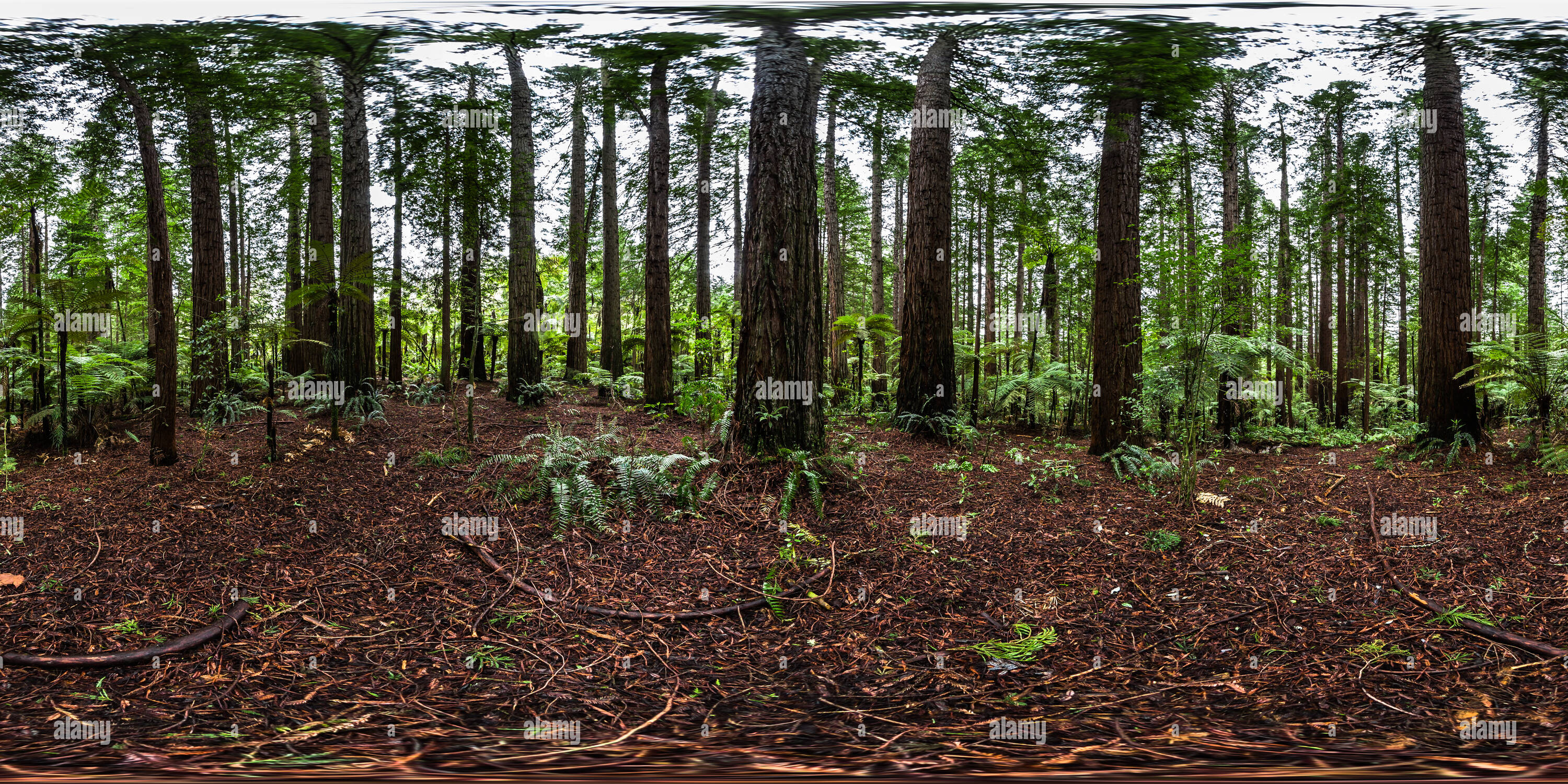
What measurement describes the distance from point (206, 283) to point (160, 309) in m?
2.65

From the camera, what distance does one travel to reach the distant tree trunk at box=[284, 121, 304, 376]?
492 centimetres

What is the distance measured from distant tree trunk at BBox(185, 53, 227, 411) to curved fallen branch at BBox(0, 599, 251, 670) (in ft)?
10.5

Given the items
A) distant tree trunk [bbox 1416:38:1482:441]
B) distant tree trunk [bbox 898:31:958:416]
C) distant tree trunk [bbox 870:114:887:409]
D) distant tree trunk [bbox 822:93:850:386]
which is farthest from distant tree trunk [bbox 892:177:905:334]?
distant tree trunk [bbox 1416:38:1482:441]

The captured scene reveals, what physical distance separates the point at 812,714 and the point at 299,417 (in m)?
6.53

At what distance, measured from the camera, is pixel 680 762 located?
3.72ft

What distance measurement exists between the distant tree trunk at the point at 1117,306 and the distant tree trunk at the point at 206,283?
7.60 m

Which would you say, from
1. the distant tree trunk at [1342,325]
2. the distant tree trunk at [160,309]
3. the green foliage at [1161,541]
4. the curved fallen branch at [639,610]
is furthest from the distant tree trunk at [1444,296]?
the distant tree trunk at [160,309]

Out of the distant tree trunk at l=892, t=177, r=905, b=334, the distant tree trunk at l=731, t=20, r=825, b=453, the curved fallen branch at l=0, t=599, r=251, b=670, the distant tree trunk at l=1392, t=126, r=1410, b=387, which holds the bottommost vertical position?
the curved fallen branch at l=0, t=599, r=251, b=670

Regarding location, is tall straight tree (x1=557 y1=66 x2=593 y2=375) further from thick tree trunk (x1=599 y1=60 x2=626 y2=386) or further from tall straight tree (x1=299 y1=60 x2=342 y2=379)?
tall straight tree (x1=299 y1=60 x2=342 y2=379)

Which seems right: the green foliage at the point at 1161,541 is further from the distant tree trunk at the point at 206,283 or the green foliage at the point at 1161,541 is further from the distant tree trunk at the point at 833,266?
the distant tree trunk at the point at 833,266

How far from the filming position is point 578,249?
1105cm

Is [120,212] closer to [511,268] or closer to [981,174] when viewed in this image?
[511,268]

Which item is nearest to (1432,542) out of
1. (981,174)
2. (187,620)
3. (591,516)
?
(591,516)

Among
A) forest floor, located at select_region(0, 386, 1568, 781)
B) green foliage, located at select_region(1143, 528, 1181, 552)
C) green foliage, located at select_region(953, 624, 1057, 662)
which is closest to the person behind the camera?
forest floor, located at select_region(0, 386, 1568, 781)
